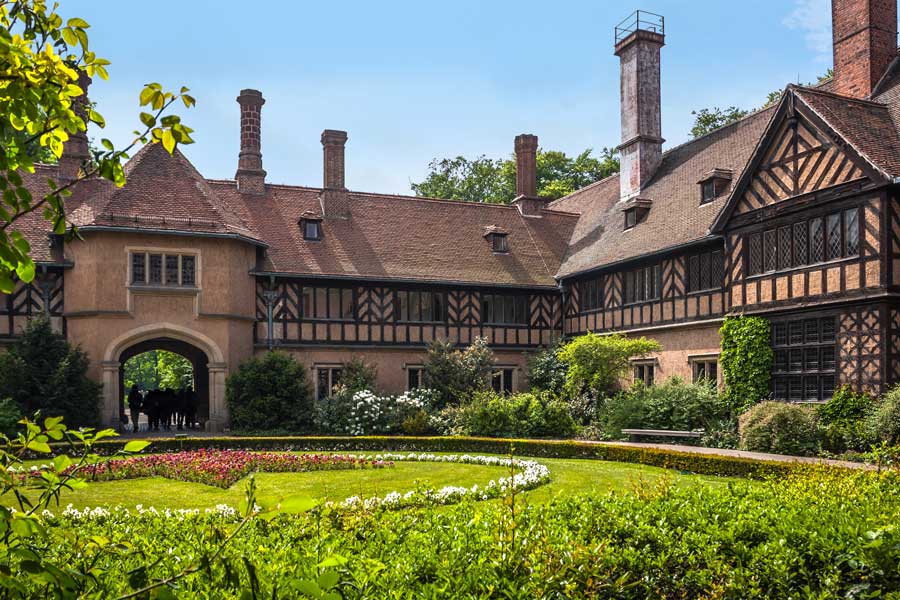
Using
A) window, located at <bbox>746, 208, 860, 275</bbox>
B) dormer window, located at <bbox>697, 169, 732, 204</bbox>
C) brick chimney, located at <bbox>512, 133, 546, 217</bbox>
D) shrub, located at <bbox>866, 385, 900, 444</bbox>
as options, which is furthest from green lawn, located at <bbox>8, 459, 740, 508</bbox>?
brick chimney, located at <bbox>512, 133, 546, 217</bbox>

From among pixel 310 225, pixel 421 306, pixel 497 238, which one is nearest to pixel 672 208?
pixel 497 238

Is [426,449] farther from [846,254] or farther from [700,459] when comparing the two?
[846,254]

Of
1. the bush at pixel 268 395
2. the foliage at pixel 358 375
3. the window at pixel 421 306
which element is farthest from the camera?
the window at pixel 421 306

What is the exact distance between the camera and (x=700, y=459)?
15625mm

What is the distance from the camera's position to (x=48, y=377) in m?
21.7

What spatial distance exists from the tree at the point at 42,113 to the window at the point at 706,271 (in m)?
20.3

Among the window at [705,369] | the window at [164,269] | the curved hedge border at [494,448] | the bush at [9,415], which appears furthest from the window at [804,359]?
the bush at [9,415]

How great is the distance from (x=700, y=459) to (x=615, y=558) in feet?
37.7

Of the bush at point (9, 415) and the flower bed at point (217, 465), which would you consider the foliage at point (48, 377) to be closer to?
the bush at point (9, 415)

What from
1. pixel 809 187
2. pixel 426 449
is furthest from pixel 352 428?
pixel 809 187

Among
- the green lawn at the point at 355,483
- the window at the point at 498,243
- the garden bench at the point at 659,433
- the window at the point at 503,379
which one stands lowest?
the green lawn at the point at 355,483

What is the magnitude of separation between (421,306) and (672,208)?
28.5ft

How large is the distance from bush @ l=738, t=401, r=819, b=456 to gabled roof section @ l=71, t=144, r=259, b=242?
1509cm

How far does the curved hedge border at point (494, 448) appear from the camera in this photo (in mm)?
15141
